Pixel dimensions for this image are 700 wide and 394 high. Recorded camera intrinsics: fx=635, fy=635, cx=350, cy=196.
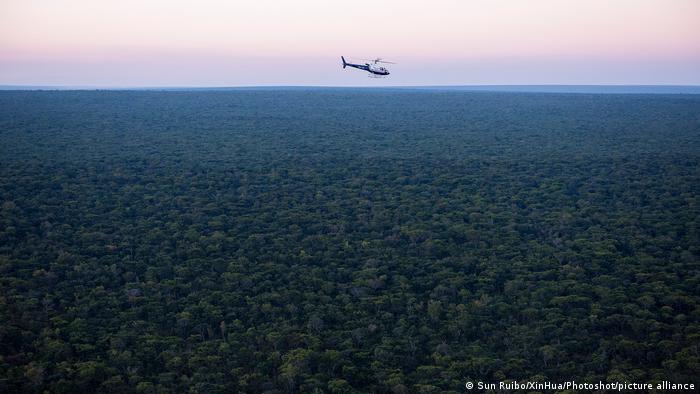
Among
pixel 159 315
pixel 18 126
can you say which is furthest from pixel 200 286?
pixel 18 126

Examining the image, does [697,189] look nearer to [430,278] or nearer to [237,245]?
[430,278]

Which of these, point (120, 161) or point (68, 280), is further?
point (120, 161)

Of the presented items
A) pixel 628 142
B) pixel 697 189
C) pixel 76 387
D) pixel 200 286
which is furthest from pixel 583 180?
pixel 76 387

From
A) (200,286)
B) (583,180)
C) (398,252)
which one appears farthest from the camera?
(583,180)

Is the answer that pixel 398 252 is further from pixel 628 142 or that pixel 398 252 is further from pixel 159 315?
pixel 628 142

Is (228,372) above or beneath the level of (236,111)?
beneath

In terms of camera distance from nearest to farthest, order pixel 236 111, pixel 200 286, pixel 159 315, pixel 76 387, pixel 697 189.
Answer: pixel 76 387
pixel 159 315
pixel 200 286
pixel 697 189
pixel 236 111
